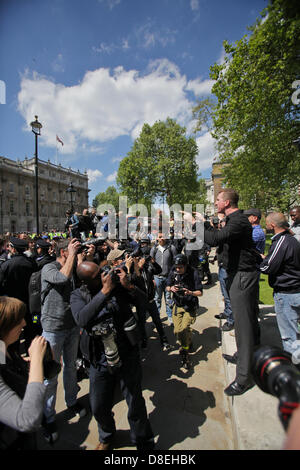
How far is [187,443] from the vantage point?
211cm

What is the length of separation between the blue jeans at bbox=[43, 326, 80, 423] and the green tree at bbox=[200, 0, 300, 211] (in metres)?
9.85

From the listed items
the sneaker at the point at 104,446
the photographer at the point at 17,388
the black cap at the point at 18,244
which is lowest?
the sneaker at the point at 104,446

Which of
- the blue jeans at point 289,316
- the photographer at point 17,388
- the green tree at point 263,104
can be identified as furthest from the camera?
the green tree at point 263,104

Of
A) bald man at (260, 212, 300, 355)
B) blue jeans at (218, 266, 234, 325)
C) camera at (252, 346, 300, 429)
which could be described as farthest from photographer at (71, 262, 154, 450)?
blue jeans at (218, 266, 234, 325)

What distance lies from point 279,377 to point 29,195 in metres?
A: 58.8

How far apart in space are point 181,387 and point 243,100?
1174 cm

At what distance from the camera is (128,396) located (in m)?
1.96

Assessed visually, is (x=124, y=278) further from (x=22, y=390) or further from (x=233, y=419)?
(x=233, y=419)

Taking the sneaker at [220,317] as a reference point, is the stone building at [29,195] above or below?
above

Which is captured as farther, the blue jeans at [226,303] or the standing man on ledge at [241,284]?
the blue jeans at [226,303]

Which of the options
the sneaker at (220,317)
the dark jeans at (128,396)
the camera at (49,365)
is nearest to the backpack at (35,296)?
the dark jeans at (128,396)

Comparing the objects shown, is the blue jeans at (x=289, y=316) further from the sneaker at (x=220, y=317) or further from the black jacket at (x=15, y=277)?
the black jacket at (x=15, y=277)

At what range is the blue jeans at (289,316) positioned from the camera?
2.86m
